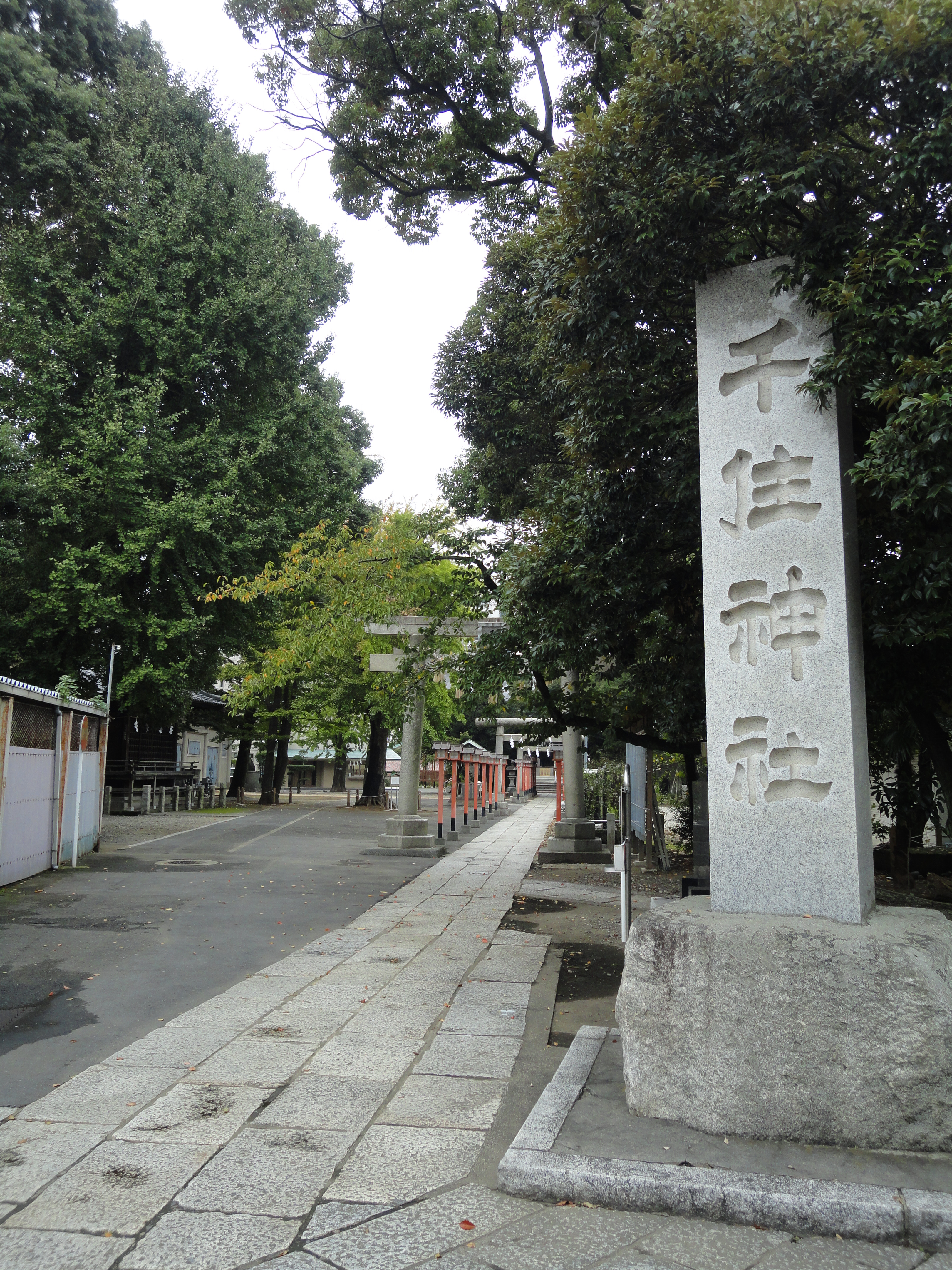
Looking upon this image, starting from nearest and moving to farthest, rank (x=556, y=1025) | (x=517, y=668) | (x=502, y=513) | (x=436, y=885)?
(x=556, y=1025) → (x=517, y=668) → (x=436, y=885) → (x=502, y=513)

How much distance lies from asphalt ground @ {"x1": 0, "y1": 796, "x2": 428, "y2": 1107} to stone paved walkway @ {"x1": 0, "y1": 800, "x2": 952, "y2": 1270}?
451 mm

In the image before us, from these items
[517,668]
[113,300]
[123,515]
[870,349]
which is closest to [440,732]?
[123,515]

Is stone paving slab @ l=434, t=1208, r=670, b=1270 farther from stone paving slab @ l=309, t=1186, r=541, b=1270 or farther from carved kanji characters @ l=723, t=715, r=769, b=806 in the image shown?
carved kanji characters @ l=723, t=715, r=769, b=806

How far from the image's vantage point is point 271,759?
32.7 metres

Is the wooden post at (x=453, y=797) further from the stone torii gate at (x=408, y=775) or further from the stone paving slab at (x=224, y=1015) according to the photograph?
the stone paving slab at (x=224, y=1015)

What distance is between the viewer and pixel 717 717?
4559 millimetres

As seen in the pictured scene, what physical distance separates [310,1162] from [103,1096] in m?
1.40

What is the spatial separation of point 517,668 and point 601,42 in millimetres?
7742

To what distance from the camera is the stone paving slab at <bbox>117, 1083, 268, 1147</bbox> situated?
13.1ft

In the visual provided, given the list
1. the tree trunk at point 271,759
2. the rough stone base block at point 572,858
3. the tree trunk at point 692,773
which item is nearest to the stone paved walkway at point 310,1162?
the tree trunk at point 692,773

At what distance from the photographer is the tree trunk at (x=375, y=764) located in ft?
104

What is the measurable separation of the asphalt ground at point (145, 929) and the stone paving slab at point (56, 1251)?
151 cm

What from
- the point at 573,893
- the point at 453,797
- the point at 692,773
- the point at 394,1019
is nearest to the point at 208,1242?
the point at 394,1019

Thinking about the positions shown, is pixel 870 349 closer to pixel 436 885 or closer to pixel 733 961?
pixel 733 961
